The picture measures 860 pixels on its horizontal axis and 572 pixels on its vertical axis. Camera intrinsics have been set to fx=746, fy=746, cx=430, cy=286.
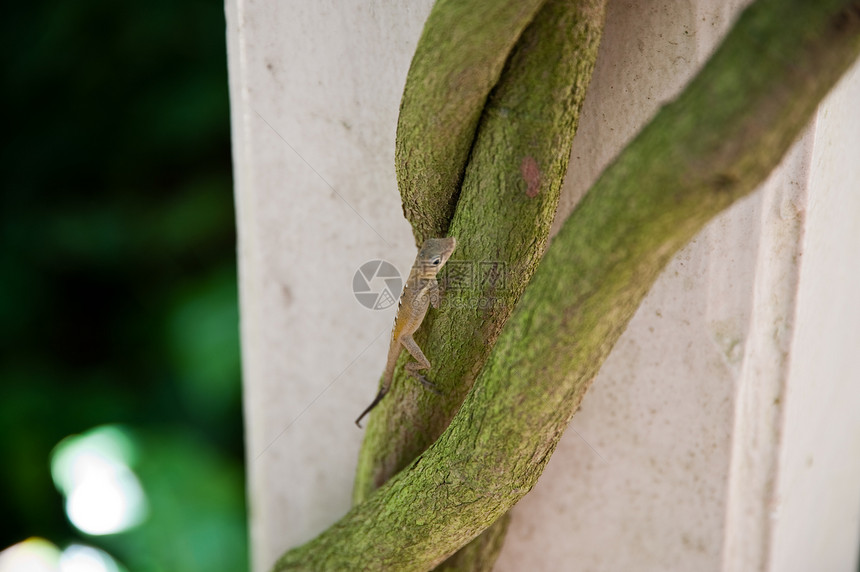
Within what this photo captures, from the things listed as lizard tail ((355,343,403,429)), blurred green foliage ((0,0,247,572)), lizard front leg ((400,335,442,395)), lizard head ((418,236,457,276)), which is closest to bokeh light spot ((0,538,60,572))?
blurred green foliage ((0,0,247,572))

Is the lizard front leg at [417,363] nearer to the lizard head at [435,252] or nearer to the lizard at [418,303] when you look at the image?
the lizard at [418,303]

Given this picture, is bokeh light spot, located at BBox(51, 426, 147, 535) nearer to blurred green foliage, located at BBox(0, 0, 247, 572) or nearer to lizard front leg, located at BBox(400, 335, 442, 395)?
blurred green foliage, located at BBox(0, 0, 247, 572)

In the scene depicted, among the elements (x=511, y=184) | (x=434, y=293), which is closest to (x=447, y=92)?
(x=511, y=184)

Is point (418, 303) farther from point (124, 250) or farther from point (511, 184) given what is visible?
point (124, 250)

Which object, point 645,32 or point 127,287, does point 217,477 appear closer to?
point 127,287

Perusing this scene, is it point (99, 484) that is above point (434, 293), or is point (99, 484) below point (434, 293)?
below
